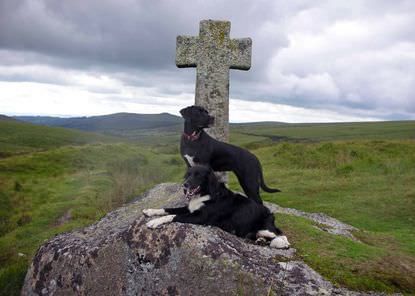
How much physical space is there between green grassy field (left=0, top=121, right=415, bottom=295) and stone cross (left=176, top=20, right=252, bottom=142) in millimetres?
3630

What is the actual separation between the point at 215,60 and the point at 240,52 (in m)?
0.78

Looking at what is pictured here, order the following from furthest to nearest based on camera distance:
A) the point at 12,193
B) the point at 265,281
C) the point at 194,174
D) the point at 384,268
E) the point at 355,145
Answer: the point at 355,145, the point at 12,193, the point at 384,268, the point at 194,174, the point at 265,281

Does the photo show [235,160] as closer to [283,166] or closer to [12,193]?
[283,166]

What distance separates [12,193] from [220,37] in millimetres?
19388

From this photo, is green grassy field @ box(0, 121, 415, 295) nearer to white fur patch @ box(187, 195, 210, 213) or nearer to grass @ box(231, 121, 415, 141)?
white fur patch @ box(187, 195, 210, 213)

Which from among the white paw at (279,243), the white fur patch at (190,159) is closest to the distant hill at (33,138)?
the white fur patch at (190,159)

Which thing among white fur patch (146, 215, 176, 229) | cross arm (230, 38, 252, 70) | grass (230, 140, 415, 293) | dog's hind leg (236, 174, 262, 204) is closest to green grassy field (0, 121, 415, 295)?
grass (230, 140, 415, 293)

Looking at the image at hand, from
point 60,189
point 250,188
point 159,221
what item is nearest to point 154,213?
point 159,221

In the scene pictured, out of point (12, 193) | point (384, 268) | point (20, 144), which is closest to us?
point (384, 268)

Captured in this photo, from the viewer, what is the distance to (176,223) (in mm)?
8211

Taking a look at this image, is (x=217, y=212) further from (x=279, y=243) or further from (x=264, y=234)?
(x=279, y=243)

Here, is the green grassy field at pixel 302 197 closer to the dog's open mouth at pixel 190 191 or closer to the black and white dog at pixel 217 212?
the black and white dog at pixel 217 212

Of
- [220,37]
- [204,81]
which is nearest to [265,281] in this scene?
[204,81]

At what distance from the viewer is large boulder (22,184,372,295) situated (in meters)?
7.47
